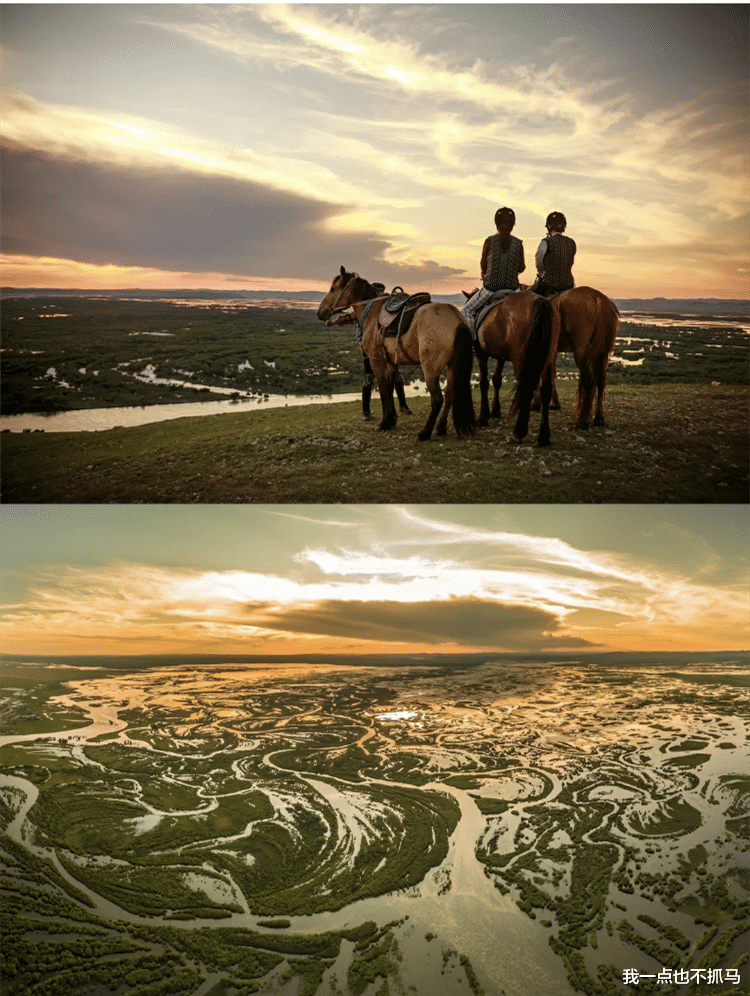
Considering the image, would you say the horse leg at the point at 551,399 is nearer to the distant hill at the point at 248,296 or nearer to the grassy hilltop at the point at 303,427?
the grassy hilltop at the point at 303,427

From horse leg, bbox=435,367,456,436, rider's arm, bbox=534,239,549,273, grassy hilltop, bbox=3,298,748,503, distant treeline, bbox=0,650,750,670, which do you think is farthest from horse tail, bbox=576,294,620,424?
distant treeline, bbox=0,650,750,670

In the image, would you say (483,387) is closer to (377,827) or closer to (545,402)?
(545,402)

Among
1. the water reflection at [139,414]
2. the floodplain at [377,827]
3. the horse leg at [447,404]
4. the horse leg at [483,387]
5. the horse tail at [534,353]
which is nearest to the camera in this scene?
the horse tail at [534,353]

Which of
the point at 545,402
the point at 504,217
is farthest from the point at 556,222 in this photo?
the point at 545,402

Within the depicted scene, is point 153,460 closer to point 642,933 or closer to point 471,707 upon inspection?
point 471,707

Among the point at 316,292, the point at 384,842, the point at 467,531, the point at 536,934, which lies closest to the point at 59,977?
the point at 384,842

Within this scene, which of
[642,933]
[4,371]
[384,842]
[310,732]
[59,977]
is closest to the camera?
[4,371]

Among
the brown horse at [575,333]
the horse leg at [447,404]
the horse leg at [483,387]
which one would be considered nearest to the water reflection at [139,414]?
the horse leg at [447,404]
